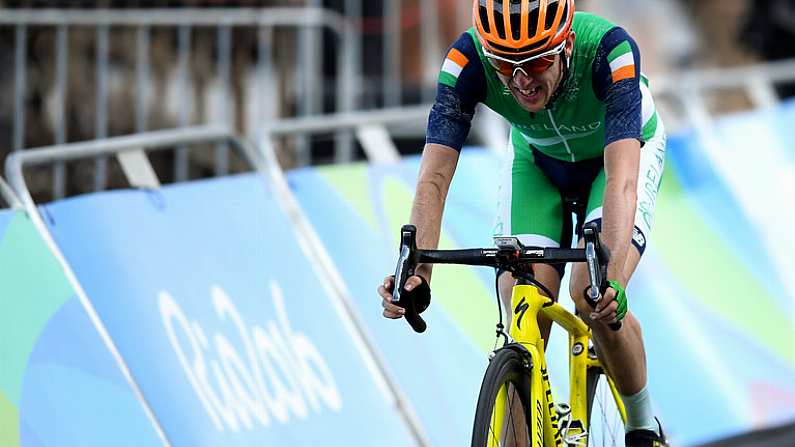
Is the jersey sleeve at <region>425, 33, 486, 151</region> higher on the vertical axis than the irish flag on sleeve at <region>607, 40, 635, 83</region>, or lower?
lower

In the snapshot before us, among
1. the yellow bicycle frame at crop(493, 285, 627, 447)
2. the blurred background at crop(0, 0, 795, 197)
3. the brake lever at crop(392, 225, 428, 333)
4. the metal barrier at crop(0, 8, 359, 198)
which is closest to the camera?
the brake lever at crop(392, 225, 428, 333)

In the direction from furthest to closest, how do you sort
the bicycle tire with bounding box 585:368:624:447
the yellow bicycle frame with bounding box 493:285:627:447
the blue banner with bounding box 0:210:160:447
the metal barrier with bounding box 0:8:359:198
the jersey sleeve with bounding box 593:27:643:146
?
the metal barrier with bounding box 0:8:359:198 → the bicycle tire with bounding box 585:368:624:447 → the blue banner with bounding box 0:210:160:447 → the jersey sleeve with bounding box 593:27:643:146 → the yellow bicycle frame with bounding box 493:285:627:447

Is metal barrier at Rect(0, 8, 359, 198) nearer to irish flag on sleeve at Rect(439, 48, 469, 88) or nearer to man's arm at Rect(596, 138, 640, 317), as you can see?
irish flag on sleeve at Rect(439, 48, 469, 88)

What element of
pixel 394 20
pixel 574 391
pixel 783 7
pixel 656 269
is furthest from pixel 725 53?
pixel 574 391

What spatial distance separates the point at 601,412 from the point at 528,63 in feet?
5.32

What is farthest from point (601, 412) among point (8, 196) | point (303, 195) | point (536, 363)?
point (8, 196)

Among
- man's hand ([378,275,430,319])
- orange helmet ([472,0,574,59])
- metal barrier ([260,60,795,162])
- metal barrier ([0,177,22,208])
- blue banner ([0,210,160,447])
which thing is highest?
metal barrier ([260,60,795,162])

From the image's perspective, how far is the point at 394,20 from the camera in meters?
10.4

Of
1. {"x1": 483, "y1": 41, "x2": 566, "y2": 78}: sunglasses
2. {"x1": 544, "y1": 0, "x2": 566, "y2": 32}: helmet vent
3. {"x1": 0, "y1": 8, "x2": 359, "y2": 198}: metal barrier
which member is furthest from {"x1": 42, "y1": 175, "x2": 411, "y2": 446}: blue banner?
{"x1": 544, "y1": 0, "x2": 566, "y2": 32}: helmet vent

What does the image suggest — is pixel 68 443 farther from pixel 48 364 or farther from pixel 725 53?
pixel 725 53

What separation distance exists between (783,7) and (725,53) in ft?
3.61

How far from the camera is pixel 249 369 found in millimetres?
5914

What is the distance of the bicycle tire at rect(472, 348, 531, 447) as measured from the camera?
13.5 feet

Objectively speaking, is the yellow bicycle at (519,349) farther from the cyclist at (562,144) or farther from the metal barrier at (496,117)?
the metal barrier at (496,117)
